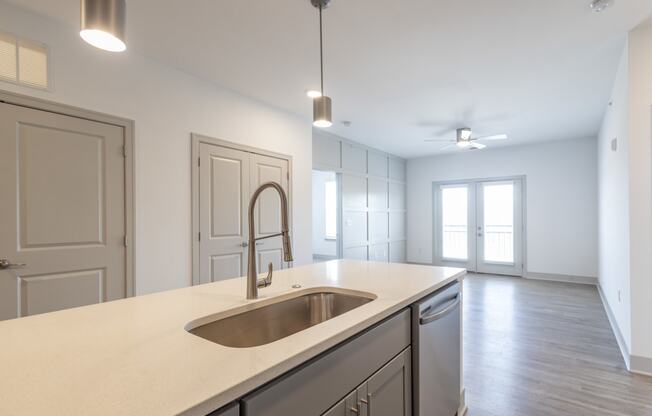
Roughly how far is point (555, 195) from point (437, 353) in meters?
6.26

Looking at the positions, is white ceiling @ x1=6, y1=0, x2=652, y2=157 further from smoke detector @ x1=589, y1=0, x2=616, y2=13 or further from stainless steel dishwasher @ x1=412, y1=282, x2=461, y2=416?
stainless steel dishwasher @ x1=412, y1=282, x2=461, y2=416

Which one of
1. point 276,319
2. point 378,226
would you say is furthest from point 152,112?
point 378,226

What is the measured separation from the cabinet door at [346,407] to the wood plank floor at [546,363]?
1538mm

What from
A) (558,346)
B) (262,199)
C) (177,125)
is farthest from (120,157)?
(558,346)

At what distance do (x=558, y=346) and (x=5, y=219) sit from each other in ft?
15.6

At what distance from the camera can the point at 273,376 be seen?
0.81 m

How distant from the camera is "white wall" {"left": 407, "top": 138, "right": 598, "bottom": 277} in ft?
20.1

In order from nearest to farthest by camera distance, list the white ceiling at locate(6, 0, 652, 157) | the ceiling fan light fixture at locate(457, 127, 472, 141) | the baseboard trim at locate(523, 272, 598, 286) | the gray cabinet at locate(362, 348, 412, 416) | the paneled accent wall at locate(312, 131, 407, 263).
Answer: the gray cabinet at locate(362, 348, 412, 416)
the white ceiling at locate(6, 0, 652, 157)
the ceiling fan light fixture at locate(457, 127, 472, 141)
the paneled accent wall at locate(312, 131, 407, 263)
the baseboard trim at locate(523, 272, 598, 286)

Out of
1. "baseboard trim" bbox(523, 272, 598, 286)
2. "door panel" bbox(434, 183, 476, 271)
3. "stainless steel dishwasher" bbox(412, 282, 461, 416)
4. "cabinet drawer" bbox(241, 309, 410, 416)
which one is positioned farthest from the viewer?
"door panel" bbox(434, 183, 476, 271)

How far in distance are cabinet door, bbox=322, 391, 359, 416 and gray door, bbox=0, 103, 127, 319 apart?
2515mm

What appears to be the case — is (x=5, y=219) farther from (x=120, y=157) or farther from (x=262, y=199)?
(x=262, y=199)

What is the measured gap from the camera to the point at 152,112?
122 inches

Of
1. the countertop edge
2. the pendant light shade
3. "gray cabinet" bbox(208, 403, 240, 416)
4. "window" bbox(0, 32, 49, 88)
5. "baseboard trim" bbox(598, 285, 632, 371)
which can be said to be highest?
"window" bbox(0, 32, 49, 88)

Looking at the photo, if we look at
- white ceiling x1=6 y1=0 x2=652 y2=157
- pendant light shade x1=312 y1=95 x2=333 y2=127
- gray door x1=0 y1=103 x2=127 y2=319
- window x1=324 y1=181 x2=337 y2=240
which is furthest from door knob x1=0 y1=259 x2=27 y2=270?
window x1=324 y1=181 x2=337 y2=240
